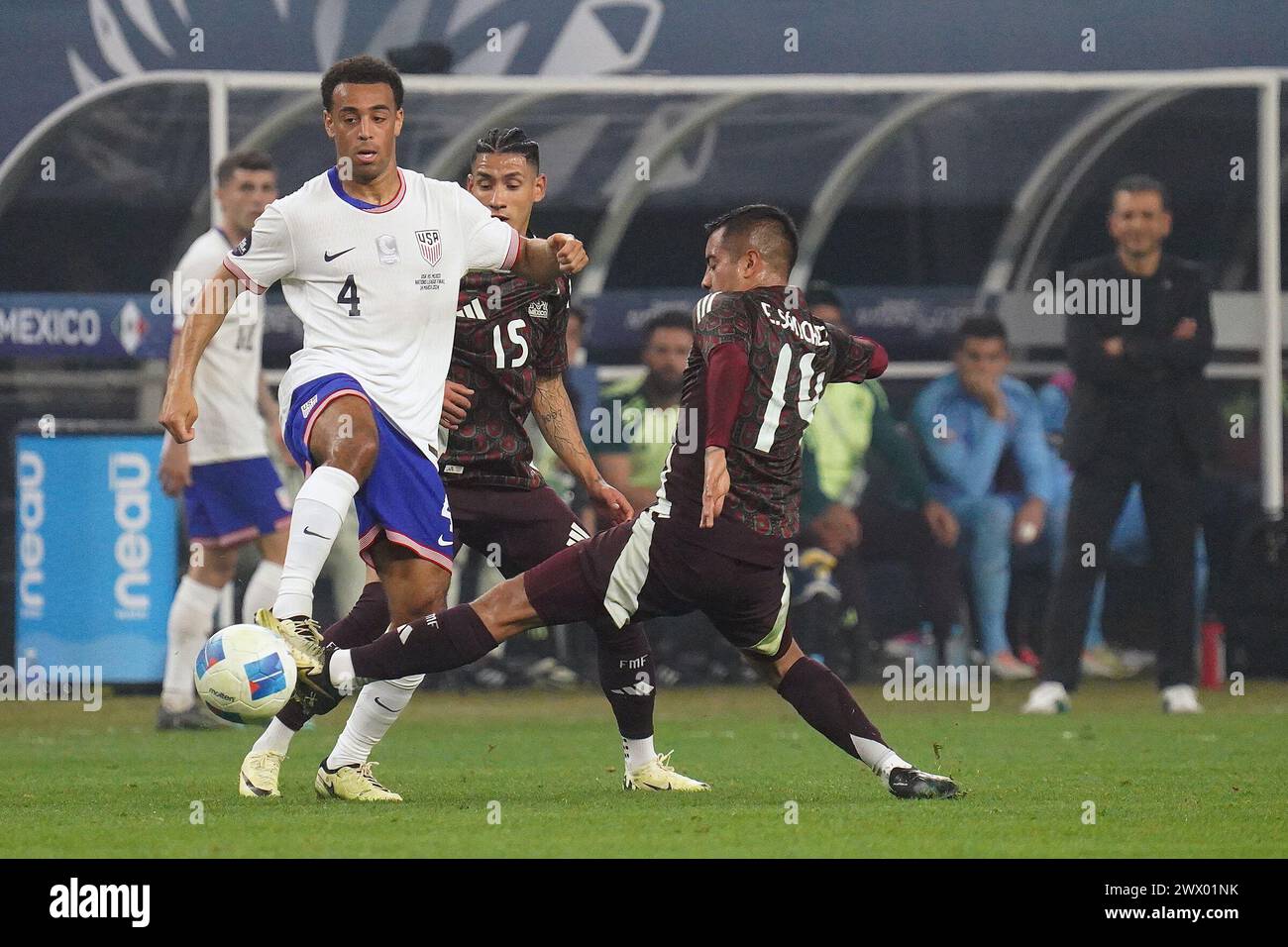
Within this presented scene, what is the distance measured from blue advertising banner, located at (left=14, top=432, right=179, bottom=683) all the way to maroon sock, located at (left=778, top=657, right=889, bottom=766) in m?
5.32

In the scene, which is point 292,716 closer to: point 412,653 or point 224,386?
point 412,653

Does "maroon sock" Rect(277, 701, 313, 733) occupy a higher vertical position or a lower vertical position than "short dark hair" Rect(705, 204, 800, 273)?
lower

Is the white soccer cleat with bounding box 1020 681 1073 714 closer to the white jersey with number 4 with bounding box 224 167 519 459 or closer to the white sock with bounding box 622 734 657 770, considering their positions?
the white sock with bounding box 622 734 657 770

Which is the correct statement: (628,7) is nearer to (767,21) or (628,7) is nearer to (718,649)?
(767,21)

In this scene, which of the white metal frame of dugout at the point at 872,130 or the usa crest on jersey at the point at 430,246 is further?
the white metal frame of dugout at the point at 872,130

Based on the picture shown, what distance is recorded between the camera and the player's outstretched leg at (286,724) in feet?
22.1

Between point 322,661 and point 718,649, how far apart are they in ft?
19.1

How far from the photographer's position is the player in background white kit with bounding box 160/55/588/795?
6.26 m

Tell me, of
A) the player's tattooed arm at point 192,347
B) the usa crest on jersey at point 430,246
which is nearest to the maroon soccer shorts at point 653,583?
the usa crest on jersey at point 430,246

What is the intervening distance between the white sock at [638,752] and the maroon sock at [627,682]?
0.02 m

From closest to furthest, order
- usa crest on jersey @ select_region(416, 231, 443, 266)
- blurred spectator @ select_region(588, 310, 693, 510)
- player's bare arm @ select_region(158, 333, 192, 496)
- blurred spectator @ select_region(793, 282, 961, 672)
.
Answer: usa crest on jersey @ select_region(416, 231, 443, 266)
player's bare arm @ select_region(158, 333, 192, 496)
blurred spectator @ select_region(588, 310, 693, 510)
blurred spectator @ select_region(793, 282, 961, 672)

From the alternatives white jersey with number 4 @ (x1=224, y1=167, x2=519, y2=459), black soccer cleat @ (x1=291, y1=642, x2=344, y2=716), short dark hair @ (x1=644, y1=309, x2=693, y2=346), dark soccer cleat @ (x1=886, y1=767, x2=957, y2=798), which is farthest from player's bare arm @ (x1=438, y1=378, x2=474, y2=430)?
short dark hair @ (x1=644, y1=309, x2=693, y2=346)

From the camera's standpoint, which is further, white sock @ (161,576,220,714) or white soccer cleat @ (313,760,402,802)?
white sock @ (161,576,220,714)

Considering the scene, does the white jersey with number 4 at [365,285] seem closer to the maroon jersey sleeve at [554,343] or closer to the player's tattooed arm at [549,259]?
the player's tattooed arm at [549,259]
